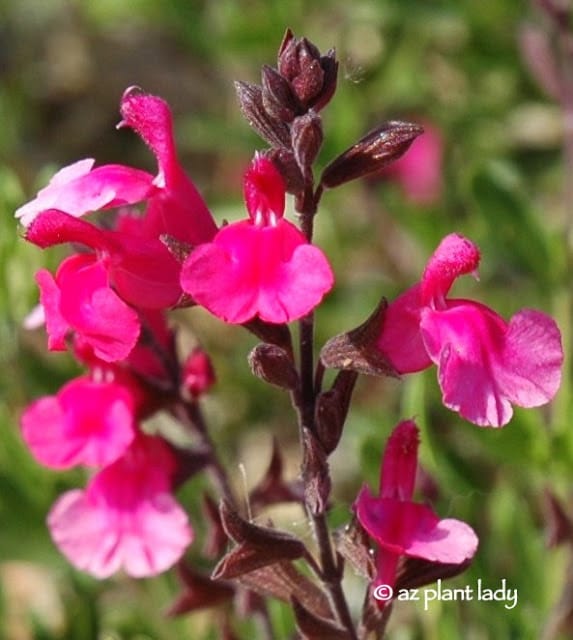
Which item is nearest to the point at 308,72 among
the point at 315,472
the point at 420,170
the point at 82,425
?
the point at 315,472

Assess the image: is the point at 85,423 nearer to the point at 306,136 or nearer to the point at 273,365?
the point at 273,365

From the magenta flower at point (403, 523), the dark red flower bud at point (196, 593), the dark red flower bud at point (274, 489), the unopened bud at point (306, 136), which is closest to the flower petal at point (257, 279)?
the unopened bud at point (306, 136)

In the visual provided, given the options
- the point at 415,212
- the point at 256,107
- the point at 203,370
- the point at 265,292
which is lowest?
the point at 415,212

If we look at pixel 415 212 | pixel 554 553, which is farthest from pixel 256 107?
pixel 415 212

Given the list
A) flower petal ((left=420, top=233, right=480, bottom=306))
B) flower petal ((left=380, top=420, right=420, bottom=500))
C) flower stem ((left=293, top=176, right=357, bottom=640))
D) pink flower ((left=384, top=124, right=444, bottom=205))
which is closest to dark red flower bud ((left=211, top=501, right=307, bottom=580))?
flower stem ((left=293, top=176, right=357, bottom=640))

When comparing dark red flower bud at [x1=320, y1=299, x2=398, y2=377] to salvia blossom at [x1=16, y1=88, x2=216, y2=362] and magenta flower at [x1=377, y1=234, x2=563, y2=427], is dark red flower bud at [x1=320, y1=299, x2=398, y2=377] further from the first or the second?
salvia blossom at [x1=16, y1=88, x2=216, y2=362]

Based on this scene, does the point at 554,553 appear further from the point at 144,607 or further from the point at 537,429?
the point at 144,607
